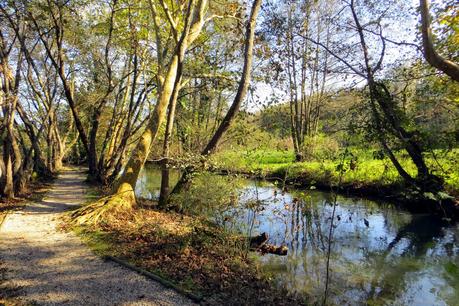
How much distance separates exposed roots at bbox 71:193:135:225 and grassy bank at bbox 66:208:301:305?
8.4 inches

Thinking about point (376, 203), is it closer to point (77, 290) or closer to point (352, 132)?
point (352, 132)

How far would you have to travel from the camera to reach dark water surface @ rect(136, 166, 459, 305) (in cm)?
585

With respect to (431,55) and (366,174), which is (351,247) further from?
(366,174)

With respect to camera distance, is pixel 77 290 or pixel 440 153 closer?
pixel 77 290

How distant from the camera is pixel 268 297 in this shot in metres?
4.70

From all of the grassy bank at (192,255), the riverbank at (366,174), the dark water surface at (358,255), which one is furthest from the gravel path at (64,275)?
the riverbank at (366,174)

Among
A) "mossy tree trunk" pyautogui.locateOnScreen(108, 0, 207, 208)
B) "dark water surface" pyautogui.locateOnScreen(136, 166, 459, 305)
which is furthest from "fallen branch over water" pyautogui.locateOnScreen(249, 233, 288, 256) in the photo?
"mossy tree trunk" pyautogui.locateOnScreen(108, 0, 207, 208)

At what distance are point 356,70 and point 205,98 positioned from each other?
634 cm

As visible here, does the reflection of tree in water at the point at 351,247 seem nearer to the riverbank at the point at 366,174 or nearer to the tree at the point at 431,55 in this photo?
the riverbank at the point at 366,174

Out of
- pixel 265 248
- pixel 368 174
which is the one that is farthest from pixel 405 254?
pixel 368 174

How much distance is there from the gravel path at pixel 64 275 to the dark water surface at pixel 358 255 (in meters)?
2.27

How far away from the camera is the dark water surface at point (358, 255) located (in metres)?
5.85

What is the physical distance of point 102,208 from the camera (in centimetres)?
805

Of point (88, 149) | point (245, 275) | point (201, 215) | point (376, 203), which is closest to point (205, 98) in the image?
point (88, 149)
